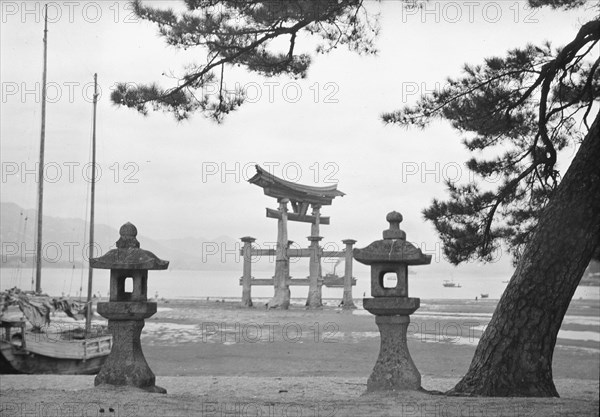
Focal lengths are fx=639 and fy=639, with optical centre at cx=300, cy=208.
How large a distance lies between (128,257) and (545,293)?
14.2 ft

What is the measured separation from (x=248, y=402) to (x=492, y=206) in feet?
14.3

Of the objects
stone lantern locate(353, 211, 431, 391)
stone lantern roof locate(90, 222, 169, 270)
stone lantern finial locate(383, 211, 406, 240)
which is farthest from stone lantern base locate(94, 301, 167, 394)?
stone lantern finial locate(383, 211, 406, 240)

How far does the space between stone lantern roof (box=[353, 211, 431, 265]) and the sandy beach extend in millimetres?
1312

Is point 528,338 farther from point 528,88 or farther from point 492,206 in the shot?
point 528,88

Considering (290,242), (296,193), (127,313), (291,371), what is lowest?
(291,371)

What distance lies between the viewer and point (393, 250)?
6.46 m

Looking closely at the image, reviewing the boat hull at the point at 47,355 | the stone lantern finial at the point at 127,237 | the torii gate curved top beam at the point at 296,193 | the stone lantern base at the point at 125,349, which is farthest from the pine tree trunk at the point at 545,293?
the torii gate curved top beam at the point at 296,193

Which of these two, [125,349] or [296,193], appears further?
[296,193]

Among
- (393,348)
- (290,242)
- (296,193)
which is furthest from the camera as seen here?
(290,242)

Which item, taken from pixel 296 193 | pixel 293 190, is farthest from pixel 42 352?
pixel 296 193

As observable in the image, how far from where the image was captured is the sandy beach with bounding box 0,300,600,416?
5.52 metres

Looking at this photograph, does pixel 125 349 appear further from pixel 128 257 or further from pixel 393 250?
pixel 393 250

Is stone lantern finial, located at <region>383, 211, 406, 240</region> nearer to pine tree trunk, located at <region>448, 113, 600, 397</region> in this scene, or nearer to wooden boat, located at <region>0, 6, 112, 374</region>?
pine tree trunk, located at <region>448, 113, 600, 397</region>

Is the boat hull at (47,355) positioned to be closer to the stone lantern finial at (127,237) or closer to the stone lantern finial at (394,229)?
the stone lantern finial at (127,237)
